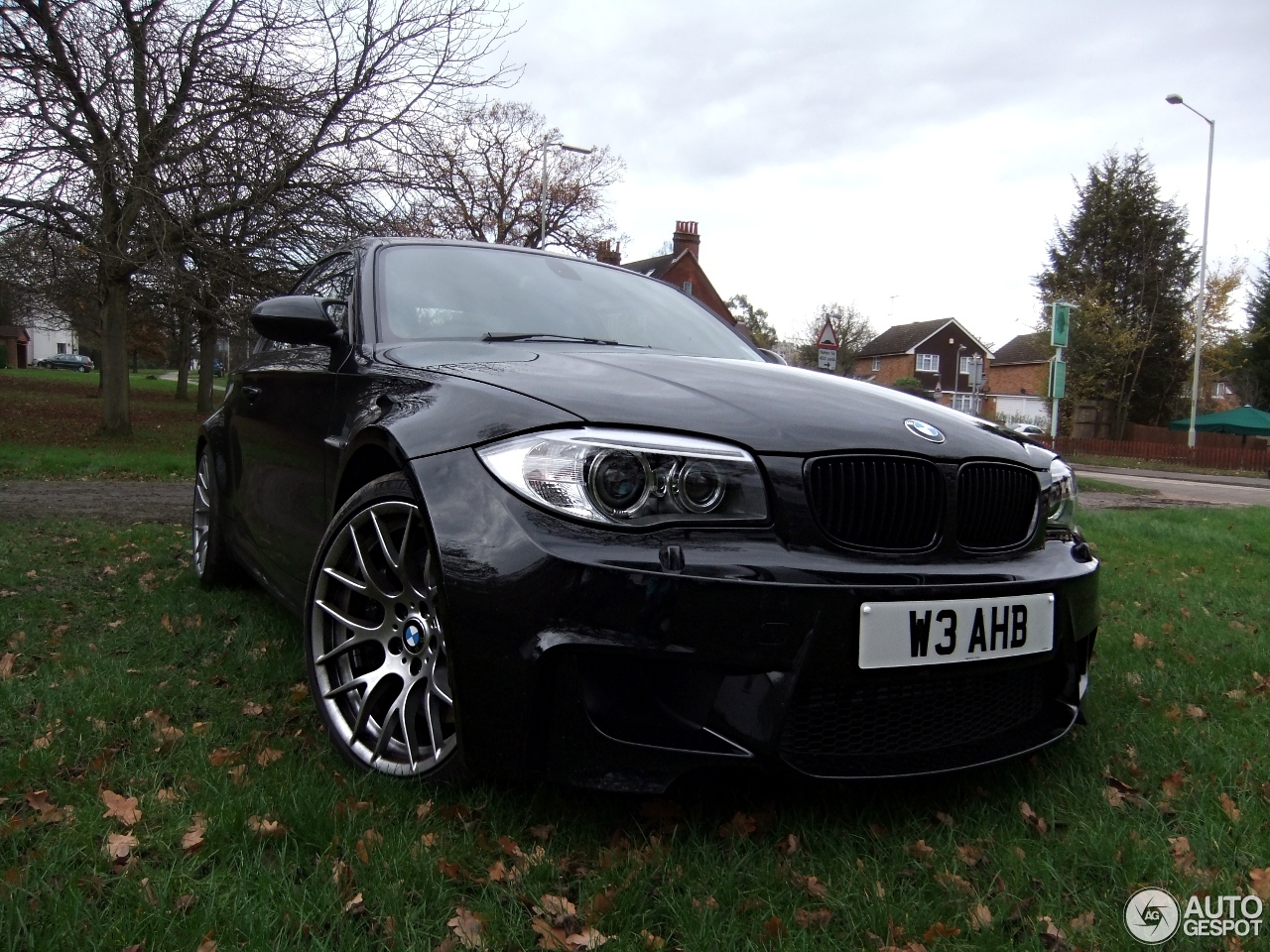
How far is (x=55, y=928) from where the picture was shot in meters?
1.78

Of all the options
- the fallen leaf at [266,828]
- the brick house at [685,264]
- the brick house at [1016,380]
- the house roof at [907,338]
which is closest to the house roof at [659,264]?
the brick house at [685,264]

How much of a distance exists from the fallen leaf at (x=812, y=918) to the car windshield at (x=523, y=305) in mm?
1836

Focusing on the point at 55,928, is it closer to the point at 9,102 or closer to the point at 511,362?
the point at 511,362

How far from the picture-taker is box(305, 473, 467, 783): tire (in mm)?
2293

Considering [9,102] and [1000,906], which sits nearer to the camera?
[1000,906]

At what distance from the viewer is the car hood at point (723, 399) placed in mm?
2178

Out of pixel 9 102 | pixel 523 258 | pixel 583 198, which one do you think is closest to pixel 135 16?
pixel 9 102

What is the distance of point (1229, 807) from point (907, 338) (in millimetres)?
70804

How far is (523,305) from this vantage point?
134 inches

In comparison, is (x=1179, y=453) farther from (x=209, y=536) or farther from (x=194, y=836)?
(x=194, y=836)

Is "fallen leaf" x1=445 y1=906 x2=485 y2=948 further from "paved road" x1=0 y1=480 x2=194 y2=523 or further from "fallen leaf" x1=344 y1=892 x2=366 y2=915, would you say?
"paved road" x1=0 y1=480 x2=194 y2=523

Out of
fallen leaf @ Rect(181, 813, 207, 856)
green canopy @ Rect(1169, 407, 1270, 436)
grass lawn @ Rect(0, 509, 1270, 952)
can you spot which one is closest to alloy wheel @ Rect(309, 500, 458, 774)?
grass lawn @ Rect(0, 509, 1270, 952)

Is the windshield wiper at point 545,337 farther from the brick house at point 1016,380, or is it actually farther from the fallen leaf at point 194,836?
the brick house at point 1016,380

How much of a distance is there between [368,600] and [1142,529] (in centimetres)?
790
